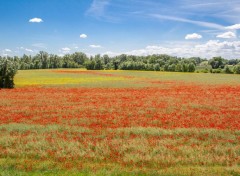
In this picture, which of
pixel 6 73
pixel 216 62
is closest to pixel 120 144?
pixel 6 73

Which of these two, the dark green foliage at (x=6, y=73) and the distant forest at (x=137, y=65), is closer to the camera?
the dark green foliage at (x=6, y=73)

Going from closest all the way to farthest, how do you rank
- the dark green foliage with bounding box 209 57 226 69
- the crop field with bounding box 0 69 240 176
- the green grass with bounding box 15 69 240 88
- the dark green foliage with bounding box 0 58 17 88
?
the crop field with bounding box 0 69 240 176
the dark green foliage with bounding box 0 58 17 88
the green grass with bounding box 15 69 240 88
the dark green foliage with bounding box 209 57 226 69

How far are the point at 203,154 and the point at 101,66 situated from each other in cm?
15191

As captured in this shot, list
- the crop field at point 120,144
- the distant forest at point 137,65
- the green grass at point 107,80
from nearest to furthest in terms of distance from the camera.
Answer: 1. the crop field at point 120,144
2. the green grass at point 107,80
3. the distant forest at point 137,65

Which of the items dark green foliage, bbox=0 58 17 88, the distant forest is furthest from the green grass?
the distant forest

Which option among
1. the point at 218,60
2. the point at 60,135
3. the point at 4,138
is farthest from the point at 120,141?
the point at 218,60

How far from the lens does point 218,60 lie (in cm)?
17100

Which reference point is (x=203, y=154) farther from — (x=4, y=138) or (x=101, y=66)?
(x=101, y=66)

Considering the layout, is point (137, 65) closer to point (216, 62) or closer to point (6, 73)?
point (216, 62)

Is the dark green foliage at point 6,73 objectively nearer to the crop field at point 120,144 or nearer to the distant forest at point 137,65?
the crop field at point 120,144

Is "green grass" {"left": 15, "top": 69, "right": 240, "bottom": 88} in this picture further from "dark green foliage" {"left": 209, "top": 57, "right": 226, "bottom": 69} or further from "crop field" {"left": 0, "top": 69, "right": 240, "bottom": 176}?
"dark green foliage" {"left": 209, "top": 57, "right": 226, "bottom": 69}

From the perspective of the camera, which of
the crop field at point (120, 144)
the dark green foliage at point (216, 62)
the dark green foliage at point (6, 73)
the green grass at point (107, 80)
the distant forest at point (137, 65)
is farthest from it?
the dark green foliage at point (216, 62)

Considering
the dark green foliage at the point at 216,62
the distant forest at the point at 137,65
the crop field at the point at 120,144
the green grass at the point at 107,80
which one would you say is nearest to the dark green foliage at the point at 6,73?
the green grass at the point at 107,80

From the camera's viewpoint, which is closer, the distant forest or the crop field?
the crop field
